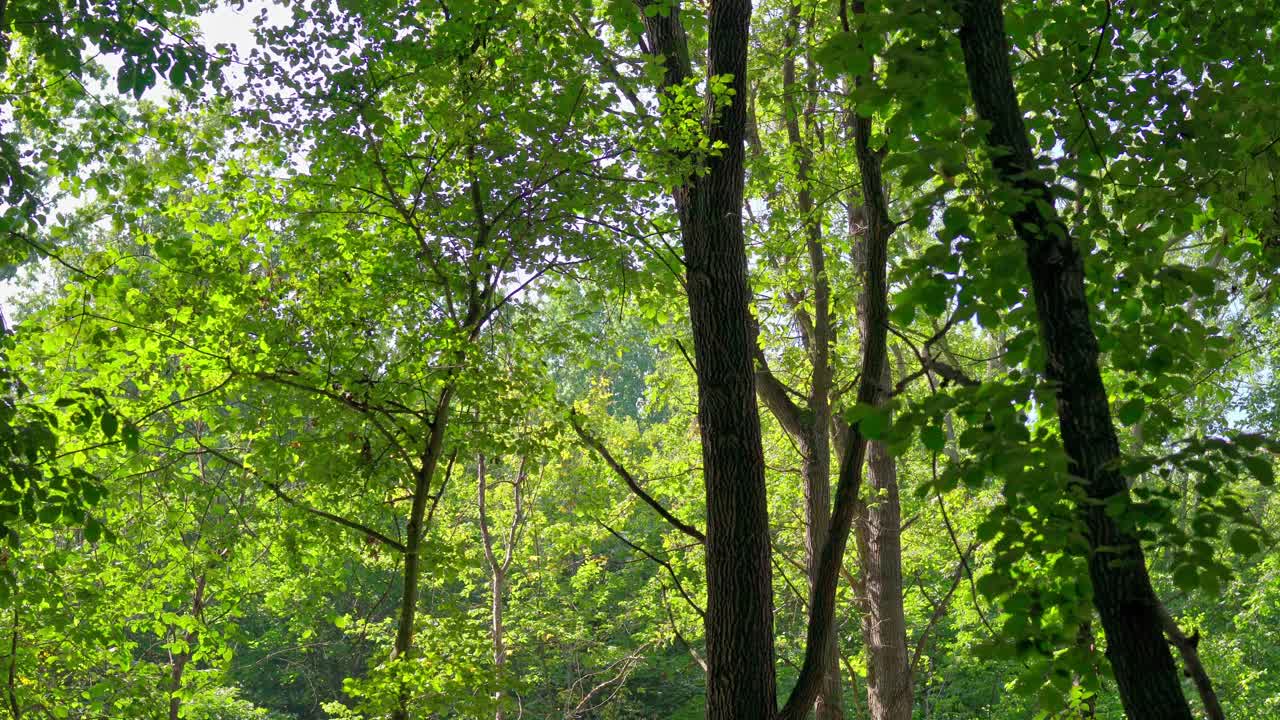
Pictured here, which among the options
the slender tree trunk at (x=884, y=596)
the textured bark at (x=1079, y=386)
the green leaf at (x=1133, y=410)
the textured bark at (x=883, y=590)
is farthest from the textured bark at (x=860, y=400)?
the slender tree trunk at (x=884, y=596)

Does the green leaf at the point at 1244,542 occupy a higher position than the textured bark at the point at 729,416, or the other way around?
the textured bark at the point at 729,416

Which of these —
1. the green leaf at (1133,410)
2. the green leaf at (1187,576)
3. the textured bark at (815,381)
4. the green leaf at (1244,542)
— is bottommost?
the green leaf at (1187,576)

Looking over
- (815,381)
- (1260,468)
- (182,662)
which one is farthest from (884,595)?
(182,662)

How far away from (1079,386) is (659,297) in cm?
399

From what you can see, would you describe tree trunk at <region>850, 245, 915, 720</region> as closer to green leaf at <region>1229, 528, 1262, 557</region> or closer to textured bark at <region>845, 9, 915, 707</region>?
textured bark at <region>845, 9, 915, 707</region>

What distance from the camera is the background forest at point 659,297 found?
82.4 inches

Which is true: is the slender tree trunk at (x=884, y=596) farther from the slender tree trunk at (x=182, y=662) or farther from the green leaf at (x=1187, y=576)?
the green leaf at (x=1187, y=576)

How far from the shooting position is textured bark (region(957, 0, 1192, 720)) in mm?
1904

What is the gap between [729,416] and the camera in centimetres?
395

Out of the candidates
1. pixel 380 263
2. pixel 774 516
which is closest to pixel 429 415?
pixel 380 263

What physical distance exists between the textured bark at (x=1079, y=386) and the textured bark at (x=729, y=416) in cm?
184

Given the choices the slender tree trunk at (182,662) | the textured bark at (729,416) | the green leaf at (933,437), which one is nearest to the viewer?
the green leaf at (933,437)

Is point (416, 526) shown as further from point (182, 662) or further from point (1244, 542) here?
point (182, 662)

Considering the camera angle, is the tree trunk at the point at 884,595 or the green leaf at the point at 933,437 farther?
the tree trunk at the point at 884,595
